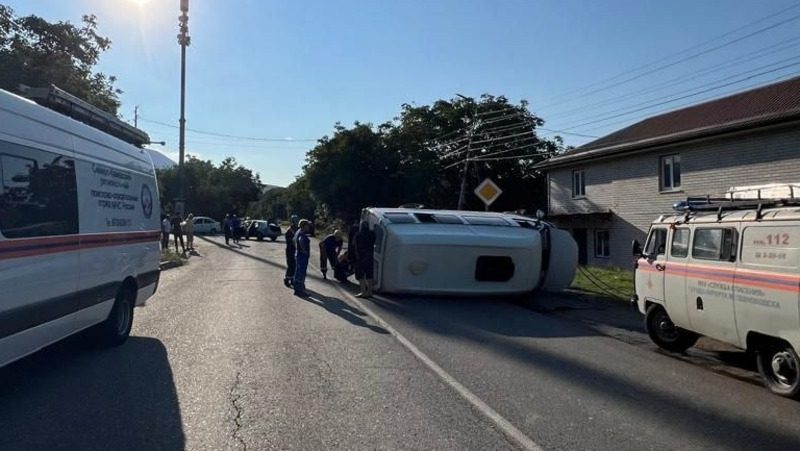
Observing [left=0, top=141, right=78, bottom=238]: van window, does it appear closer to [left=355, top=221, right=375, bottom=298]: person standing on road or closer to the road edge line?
the road edge line

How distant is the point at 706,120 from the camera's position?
993 inches

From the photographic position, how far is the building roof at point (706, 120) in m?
21.9

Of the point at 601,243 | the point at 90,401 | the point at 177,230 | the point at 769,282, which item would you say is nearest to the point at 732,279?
the point at 769,282

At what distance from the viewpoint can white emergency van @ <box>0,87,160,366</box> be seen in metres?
5.92

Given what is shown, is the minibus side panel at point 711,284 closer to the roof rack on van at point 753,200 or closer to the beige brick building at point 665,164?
the roof rack on van at point 753,200

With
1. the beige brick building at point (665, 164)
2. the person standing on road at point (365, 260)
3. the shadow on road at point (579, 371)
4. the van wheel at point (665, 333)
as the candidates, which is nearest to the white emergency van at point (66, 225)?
the shadow on road at point (579, 371)

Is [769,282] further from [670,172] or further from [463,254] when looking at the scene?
[670,172]

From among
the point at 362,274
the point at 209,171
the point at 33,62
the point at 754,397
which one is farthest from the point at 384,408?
the point at 209,171

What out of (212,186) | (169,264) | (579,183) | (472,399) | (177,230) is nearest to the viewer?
(472,399)

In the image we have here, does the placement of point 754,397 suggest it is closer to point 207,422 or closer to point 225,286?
point 207,422

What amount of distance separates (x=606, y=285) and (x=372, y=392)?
13.0 m

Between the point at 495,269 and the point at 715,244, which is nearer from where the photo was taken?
the point at 715,244

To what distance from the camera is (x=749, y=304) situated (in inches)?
288

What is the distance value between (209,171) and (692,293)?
287ft
